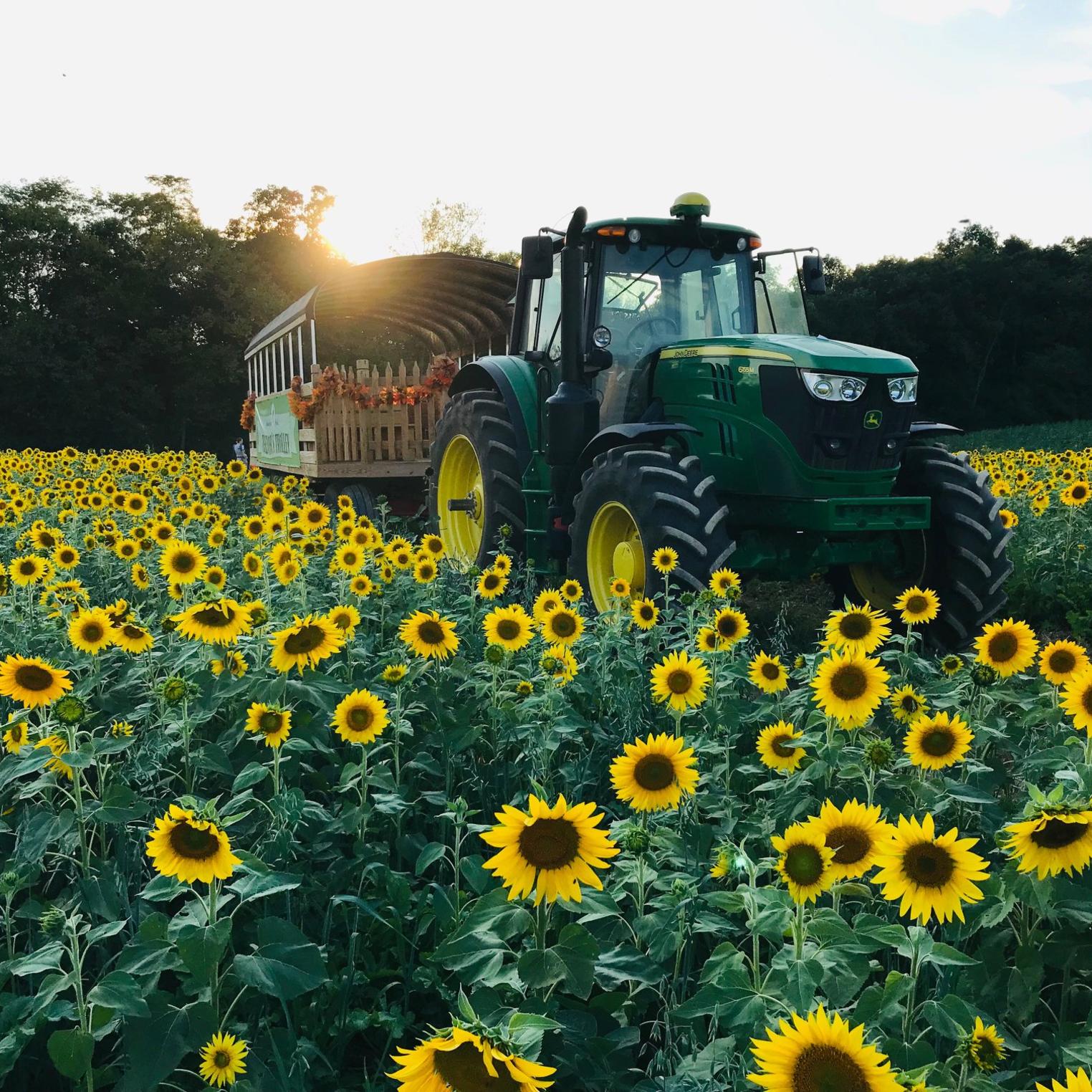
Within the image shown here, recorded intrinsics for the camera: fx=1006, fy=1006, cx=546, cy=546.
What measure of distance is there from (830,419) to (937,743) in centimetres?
289

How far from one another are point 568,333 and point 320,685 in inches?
132

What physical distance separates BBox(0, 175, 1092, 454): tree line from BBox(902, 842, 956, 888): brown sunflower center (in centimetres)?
3955

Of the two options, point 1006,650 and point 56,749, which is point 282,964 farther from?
point 1006,650

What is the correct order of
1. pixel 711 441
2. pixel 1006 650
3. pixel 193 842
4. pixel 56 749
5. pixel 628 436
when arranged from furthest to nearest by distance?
1. pixel 711 441
2. pixel 628 436
3. pixel 1006 650
4. pixel 56 749
5. pixel 193 842

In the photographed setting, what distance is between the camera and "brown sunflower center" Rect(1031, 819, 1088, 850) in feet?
5.93

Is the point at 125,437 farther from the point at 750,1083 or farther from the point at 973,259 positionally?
the point at 750,1083

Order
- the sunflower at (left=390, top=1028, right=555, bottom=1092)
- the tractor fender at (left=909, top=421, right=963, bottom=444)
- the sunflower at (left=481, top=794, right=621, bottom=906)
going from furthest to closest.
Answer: the tractor fender at (left=909, top=421, right=963, bottom=444) < the sunflower at (left=481, top=794, right=621, bottom=906) < the sunflower at (left=390, top=1028, right=555, bottom=1092)

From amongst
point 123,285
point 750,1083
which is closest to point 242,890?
point 750,1083

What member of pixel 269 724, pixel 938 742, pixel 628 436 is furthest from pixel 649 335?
pixel 269 724

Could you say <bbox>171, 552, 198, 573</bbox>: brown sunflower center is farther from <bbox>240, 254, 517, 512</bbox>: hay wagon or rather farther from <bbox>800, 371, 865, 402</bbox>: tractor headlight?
<bbox>240, 254, 517, 512</bbox>: hay wagon

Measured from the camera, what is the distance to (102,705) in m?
3.39

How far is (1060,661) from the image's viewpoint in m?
3.28

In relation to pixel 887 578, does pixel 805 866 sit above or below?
above

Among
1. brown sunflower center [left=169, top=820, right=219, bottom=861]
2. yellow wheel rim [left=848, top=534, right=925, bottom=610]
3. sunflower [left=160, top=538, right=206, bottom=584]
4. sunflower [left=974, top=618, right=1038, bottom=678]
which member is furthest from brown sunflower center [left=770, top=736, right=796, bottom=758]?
yellow wheel rim [left=848, top=534, right=925, bottom=610]
